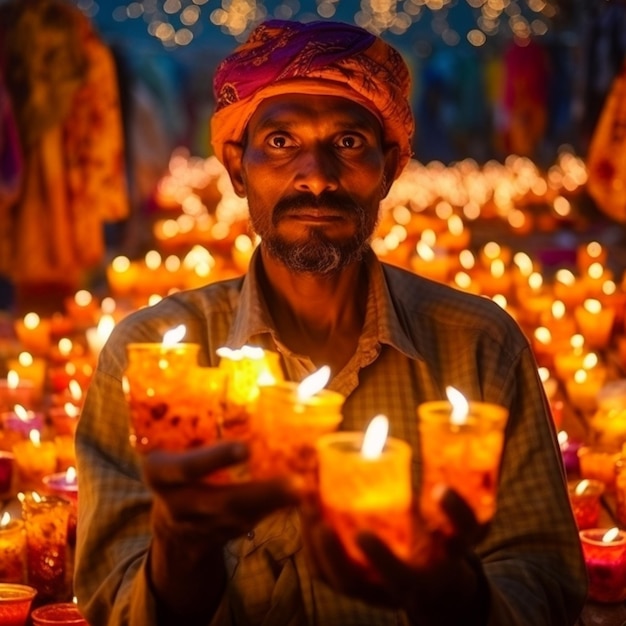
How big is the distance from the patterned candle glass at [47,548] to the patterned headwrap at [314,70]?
1215 mm

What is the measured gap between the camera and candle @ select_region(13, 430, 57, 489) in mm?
4461

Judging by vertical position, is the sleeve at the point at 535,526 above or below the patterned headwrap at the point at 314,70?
below

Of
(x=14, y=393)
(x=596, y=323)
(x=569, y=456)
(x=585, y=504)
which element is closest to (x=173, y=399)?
(x=585, y=504)

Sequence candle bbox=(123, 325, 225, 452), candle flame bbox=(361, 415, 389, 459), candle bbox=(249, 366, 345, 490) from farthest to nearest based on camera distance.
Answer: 1. candle bbox=(123, 325, 225, 452)
2. candle bbox=(249, 366, 345, 490)
3. candle flame bbox=(361, 415, 389, 459)

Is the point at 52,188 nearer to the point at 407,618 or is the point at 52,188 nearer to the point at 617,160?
the point at 617,160

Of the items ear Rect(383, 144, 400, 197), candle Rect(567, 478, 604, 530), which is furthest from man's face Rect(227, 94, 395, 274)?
candle Rect(567, 478, 604, 530)

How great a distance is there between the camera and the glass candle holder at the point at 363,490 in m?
1.66

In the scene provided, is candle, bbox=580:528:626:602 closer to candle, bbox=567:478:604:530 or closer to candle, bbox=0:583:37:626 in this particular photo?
candle, bbox=567:478:604:530

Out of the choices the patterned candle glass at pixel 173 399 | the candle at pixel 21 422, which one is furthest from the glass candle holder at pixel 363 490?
the candle at pixel 21 422

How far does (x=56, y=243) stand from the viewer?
9586 millimetres

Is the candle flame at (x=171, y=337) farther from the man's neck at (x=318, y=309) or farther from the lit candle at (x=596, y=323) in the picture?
the lit candle at (x=596, y=323)

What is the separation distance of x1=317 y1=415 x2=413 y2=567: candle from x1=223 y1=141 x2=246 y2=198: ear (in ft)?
5.34

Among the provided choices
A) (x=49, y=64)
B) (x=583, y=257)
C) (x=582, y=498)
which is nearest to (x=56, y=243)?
(x=49, y=64)

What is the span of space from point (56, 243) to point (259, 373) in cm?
779
